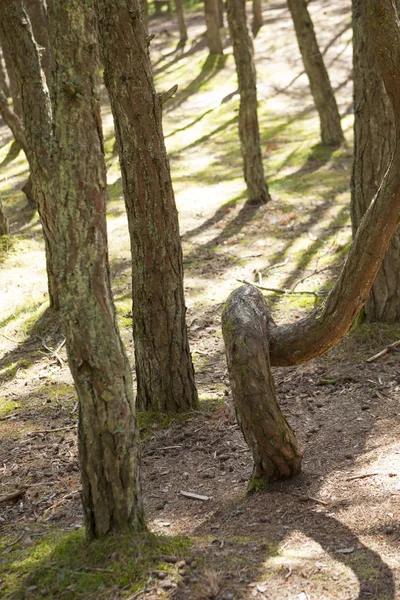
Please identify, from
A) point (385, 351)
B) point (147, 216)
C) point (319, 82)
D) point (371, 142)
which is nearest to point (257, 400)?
point (147, 216)

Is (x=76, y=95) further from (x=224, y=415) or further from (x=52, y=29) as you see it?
(x=224, y=415)

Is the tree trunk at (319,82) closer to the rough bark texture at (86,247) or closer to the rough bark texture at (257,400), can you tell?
the rough bark texture at (257,400)

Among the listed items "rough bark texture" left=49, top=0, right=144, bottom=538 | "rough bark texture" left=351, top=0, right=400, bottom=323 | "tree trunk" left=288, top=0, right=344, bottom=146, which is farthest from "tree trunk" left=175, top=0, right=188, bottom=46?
"rough bark texture" left=49, top=0, right=144, bottom=538

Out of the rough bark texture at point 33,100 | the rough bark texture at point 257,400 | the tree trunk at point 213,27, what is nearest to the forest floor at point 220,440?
the rough bark texture at point 257,400

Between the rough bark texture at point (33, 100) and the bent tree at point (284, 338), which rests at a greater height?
the rough bark texture at point (33, 100)

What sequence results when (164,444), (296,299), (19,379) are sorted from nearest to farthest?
(164,444) < (19,379) < (296,299)

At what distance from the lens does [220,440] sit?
21.1ft

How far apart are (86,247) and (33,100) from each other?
18.7 feet

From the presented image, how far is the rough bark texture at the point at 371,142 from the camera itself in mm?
7363

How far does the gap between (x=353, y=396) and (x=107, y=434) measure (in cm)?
359

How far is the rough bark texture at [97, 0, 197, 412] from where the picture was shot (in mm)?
6094

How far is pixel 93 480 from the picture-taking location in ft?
13.1

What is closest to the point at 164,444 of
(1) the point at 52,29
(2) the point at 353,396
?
(2) the point at 353,396

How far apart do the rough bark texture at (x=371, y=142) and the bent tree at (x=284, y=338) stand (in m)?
2.54
